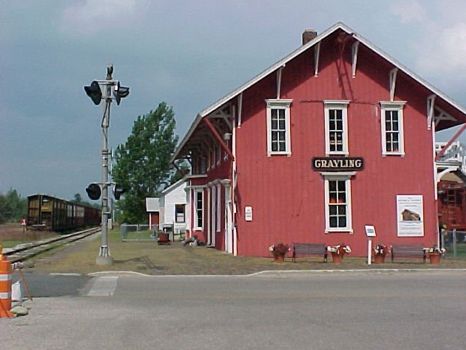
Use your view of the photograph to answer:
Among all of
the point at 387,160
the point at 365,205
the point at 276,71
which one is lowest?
the point at 365,205

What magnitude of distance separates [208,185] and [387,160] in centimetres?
1007

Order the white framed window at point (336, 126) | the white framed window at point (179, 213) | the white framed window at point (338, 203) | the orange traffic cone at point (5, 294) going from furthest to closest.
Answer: the white framed window at point (179, 213) < the white framed window at point (336, 126) < the white framed window at point (338, 203) < the orange traffic cone at point (5, 294)

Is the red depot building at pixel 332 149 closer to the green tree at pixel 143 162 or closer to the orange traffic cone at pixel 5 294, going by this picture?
the orange traffic cone at pixel 5 294

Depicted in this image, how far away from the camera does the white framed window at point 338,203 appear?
26797 millimetres

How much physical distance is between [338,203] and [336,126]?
316 centimetres

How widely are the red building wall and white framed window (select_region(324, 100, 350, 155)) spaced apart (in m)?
0.22

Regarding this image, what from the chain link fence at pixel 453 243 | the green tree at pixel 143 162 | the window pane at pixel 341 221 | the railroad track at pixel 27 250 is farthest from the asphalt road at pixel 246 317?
the green tree at pixel 143 162

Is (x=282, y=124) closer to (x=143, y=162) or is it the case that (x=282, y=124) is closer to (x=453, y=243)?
(x=453, y=243)

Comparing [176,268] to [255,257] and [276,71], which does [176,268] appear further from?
[276,71]

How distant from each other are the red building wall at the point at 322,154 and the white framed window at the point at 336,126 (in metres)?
0.22

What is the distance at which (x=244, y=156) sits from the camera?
26.5 metres

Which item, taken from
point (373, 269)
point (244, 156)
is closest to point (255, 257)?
point (244, 156)

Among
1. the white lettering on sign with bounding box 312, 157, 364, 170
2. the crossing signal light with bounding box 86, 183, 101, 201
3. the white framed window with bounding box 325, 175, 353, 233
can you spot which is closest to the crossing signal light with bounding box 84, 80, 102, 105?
the crossing signal light with bounding box 86, 183, 101, 201

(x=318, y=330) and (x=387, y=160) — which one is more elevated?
(x=387, y=160)
